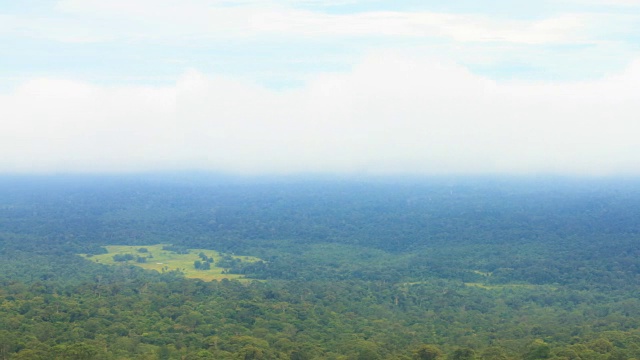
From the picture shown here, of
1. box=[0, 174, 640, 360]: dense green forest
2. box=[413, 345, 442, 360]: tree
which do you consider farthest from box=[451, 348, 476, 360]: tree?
box=[413, 345, 442, 360]: tree

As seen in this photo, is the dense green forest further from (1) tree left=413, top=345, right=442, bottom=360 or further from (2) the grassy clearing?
(2) the grassy clearing

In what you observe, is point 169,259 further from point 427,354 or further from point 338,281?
point 427,354

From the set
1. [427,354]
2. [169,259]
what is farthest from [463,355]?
[169,259]

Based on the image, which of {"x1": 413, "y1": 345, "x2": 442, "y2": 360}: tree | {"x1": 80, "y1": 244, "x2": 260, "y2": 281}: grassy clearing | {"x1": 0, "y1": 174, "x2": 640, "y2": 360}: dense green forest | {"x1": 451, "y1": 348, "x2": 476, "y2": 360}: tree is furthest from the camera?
{"x1": 80, "y1": 244, "x2": 260, "y2": 281}: grassy clearing

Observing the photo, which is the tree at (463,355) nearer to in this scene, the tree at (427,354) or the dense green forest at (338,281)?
the dense green forest at (338,281)

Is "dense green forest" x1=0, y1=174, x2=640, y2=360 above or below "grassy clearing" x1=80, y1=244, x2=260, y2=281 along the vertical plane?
above

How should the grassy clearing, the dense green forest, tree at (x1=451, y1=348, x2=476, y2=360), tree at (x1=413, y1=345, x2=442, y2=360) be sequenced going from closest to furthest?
tree at (x1=451, y1=348, x2=476, y2=360) → tree at (x1=413, y1=345, x2=442, y2=360) → the dense green forest → the grassy clearing

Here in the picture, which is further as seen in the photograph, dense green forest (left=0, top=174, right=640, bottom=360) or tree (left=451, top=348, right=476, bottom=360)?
dense green forest (left=0, top=174, right=640, bottom=360)
